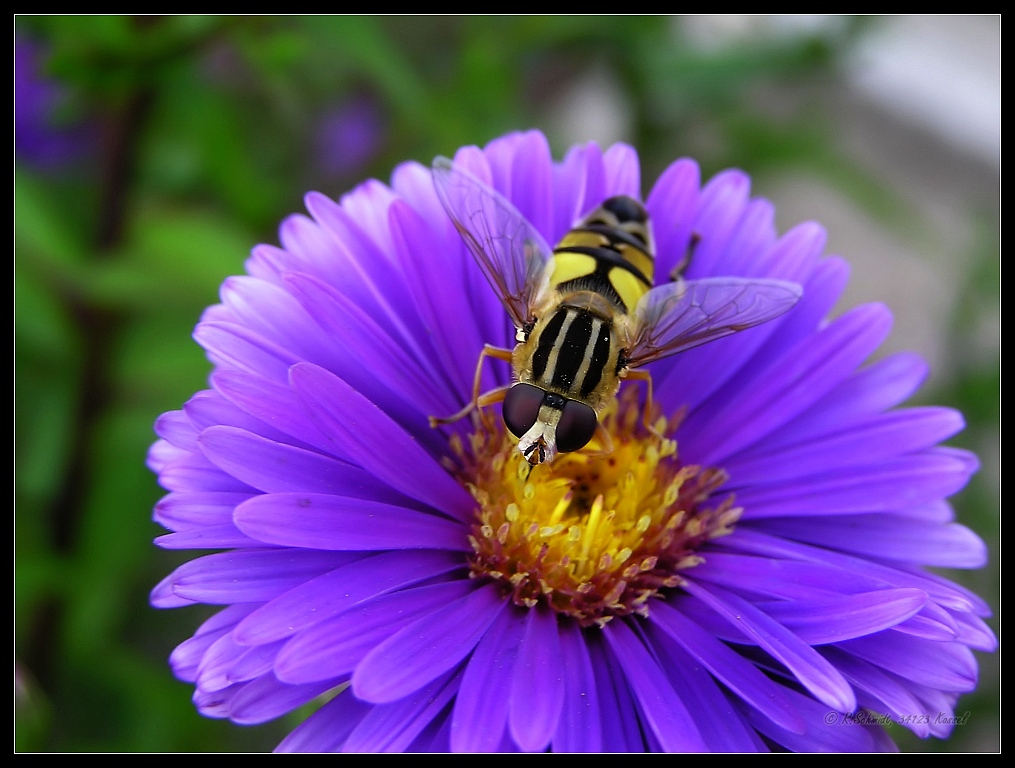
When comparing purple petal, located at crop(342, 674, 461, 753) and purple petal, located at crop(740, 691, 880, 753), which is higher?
purple petal, located at crop(342, 674, 461, 753)

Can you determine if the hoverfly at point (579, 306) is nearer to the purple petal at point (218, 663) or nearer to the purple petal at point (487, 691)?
the purple petal at point (487, 691)

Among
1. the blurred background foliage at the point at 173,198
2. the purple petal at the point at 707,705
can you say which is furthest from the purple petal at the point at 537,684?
the blurred background foliage at the point at 173,198

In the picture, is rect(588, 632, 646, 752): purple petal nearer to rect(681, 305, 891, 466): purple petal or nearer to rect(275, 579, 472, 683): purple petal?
rect(275, 579, 472, 683): purple petal

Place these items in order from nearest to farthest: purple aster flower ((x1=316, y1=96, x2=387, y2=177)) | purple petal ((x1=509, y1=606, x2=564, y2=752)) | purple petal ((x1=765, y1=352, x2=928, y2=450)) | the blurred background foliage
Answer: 1. purple petal ((x1=509, y1=606, x2=564, y2=752))
2. purple petal ((x1=765, y1=352, x2=928, y2=450))
3. the blurred background foliage
4. purple aster flower ((x1=316, y1=96, x2=387, y2=177))

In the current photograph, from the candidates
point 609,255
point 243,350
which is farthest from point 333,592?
point 609,255

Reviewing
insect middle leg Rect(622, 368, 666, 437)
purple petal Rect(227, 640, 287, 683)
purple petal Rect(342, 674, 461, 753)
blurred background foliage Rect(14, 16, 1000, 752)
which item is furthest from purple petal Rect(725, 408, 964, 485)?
blurred background foliage Rect(14, 16, 1000, 752)
